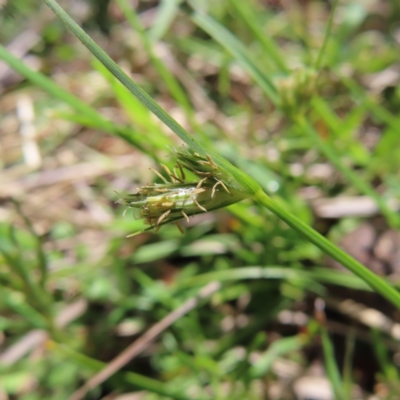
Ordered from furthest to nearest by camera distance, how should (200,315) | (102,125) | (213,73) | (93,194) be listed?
(213,73) < (93,194) < (200,315) < (102,125)

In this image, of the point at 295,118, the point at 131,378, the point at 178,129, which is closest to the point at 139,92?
the point at 178,129

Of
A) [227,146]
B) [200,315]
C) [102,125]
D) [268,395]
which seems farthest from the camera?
[227,146]

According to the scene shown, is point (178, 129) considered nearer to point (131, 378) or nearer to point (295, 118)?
point (295, 118)

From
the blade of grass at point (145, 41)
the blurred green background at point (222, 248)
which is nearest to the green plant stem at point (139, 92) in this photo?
the blurred green background at point (222, 248)

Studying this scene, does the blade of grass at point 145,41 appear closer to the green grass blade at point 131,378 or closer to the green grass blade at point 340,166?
the green grass blade at point 340,166

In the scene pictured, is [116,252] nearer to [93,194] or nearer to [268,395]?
[93,194]

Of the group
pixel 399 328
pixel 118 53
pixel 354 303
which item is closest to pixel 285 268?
pixel 354 303
